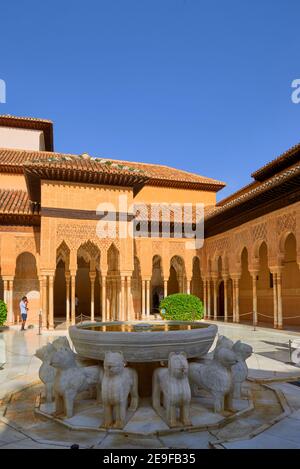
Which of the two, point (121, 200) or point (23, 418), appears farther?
point (121, 200)

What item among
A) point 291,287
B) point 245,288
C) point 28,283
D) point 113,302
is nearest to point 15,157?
point 28,283

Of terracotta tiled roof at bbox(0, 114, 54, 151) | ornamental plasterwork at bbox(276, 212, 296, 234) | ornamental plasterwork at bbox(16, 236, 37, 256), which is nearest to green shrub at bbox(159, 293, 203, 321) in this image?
ornamental plasterwork at bbox(276, 212, 296, 234)

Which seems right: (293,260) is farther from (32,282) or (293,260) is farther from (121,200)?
(32,282)

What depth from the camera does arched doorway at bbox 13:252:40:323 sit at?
18.8m

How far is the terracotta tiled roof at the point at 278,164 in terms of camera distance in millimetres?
17908

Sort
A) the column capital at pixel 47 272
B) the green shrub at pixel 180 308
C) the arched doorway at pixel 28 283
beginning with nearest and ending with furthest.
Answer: the column capital at pixel 47 272, the green shrub at pixel 180 308, the arched doorway at pixel 28 283

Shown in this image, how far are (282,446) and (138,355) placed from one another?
1.73 m

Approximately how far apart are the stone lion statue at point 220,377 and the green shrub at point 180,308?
10.5 metres

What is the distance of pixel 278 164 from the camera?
759 inches

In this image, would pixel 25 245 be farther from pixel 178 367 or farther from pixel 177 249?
pixel 178 367

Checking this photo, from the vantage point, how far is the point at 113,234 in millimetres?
16016

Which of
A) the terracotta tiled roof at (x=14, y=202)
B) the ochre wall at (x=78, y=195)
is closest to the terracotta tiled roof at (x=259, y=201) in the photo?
A: the ochre wall at (x=78, y=195)

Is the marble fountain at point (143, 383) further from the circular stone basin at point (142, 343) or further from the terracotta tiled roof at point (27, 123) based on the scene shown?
the terracotta tiled roof at point (27, 123)

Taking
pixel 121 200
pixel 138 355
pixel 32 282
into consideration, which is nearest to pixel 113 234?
pixel 121 200
